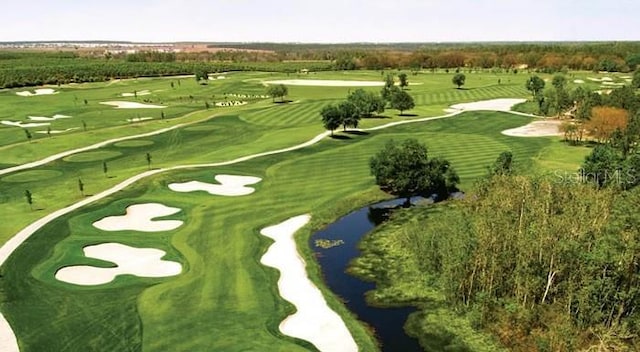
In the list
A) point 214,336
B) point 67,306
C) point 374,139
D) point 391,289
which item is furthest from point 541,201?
point 374,139

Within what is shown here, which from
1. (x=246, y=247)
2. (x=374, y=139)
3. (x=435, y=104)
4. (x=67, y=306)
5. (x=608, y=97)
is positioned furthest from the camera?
(x=435, y=104)

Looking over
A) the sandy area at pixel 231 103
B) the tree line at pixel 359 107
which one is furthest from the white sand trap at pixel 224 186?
the sandy area at pixel 231 103

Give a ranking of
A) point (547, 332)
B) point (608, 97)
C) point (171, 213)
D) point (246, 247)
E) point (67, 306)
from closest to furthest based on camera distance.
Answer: point (547, 332)
point (67, 306)
point (246, 247)
point (171, 213)
point (608, 97)

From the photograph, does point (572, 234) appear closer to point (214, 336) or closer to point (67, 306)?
point (214, 336)

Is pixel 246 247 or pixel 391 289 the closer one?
pixel 391 289

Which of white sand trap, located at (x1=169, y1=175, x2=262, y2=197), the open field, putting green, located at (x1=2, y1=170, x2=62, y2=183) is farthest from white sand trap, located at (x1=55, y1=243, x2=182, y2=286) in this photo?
putting green, located at (x1=2, y1=170, x2=62, y2=183)

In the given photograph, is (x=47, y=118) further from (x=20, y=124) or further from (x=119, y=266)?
(x=119, y=266)
